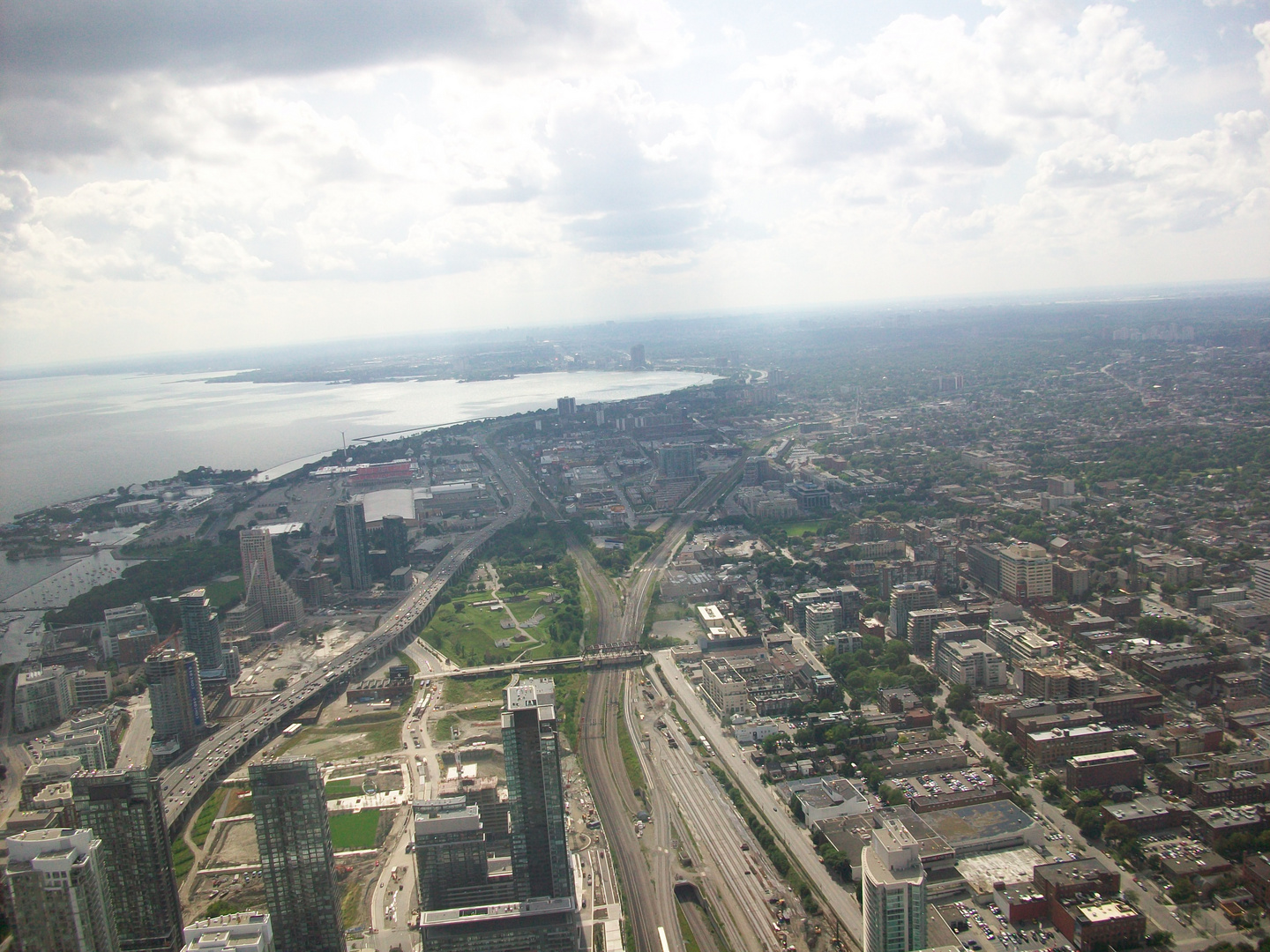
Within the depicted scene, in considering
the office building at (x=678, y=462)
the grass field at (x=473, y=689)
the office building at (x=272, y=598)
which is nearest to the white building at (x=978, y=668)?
the grass field at (x=473, y=689)

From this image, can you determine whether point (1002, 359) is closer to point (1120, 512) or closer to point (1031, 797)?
point (1120, 512)

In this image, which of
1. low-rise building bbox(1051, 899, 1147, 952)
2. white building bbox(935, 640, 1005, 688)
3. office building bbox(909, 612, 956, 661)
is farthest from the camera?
office building bbox(909, 612, 956, 661)

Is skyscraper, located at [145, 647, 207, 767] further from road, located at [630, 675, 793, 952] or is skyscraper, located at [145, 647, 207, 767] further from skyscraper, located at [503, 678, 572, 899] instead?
skyscraper, located at [503, 678, 572, 899]

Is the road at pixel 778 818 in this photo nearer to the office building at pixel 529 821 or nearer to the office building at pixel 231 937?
the office building at pixel 529 821

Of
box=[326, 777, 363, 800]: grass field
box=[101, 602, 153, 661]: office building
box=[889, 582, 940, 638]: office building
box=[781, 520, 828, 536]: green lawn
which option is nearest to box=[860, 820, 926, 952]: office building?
box=[326, 777, 363, 800]: grass field

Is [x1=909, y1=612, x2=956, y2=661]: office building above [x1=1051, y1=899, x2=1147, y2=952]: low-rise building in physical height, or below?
above

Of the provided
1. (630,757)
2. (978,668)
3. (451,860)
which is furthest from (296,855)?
(978,668)

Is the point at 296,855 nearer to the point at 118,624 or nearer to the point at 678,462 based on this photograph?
the point at 118,624
